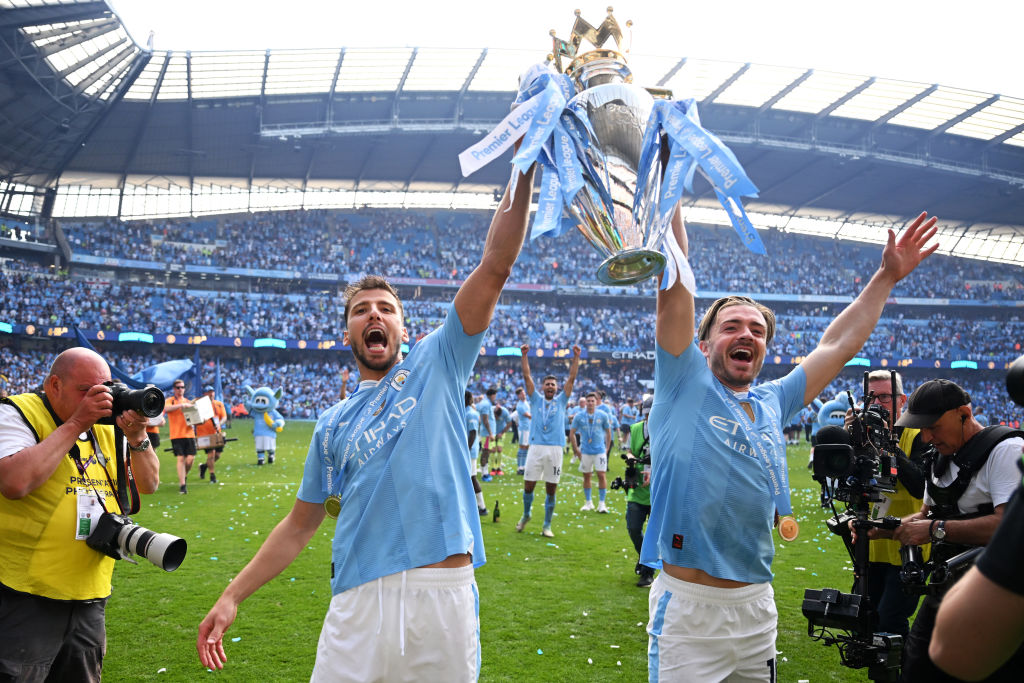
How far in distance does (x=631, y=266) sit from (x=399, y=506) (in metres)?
1.09

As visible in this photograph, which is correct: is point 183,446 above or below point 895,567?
below

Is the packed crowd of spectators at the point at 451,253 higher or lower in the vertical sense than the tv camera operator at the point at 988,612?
higher

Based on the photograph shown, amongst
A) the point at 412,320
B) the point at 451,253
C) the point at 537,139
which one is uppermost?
the point at 451,253

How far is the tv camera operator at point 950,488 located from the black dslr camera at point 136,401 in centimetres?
346

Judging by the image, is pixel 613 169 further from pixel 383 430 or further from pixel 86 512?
pixel 86 512

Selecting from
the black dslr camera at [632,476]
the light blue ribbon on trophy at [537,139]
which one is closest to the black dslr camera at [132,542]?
the light blue ribbon on trophy at [537,139]

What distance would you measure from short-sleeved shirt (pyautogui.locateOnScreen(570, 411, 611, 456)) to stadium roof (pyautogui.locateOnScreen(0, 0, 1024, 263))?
2141 cm

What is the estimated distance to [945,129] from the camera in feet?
120

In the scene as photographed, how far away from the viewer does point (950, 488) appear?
368cm

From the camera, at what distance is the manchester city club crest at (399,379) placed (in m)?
2.49

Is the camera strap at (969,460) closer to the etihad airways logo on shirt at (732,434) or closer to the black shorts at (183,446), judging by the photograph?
the etihad airways logo on shirt at (732,434)

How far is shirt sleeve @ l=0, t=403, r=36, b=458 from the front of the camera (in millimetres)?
3006

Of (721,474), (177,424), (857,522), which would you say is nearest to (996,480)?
(857,522)

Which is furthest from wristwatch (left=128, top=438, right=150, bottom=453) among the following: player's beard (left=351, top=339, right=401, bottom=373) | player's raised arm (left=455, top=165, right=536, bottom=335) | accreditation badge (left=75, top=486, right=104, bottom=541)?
player's raised arm (left=455, top=165, right=536, bottom=335)
